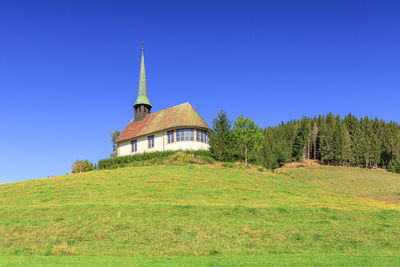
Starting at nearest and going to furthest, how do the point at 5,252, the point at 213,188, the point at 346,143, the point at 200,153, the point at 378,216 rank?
the point at 5,252 → the point at 378,216 → the point at 213,188 → the point at 200,153 → the point at 346,143

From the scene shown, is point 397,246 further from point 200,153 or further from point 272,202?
point 200,153

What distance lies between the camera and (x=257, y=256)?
34.4 feet

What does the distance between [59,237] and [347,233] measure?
13.8 m

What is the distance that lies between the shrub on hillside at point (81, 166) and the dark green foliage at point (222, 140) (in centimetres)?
2037

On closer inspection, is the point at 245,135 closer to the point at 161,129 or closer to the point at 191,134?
the point at 191,134

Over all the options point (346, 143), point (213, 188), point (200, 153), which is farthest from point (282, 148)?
point (213, 188)

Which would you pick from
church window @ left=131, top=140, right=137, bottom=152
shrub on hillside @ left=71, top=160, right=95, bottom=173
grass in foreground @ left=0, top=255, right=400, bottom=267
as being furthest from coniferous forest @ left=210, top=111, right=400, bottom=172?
grass in foreground @ left=0, top=255, right=400, bottom=267

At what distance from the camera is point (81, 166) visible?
148 ft

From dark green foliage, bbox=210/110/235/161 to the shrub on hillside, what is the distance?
2037cm

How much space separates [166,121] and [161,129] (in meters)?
1.86

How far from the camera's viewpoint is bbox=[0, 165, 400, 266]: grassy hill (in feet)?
34.8

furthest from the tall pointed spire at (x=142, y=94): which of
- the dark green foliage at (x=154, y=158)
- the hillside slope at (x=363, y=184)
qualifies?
the hillside slope at (x=363, y=184)

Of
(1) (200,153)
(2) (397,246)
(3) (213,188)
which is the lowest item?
(2) (397,246)

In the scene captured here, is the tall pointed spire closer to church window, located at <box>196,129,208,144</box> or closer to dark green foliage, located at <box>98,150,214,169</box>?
dark green foliage, located at <box>98,150,214,169</box>
